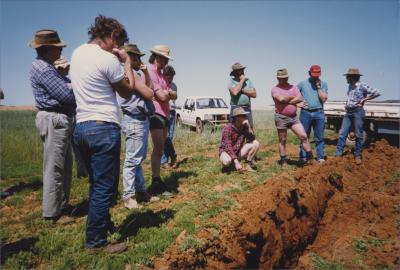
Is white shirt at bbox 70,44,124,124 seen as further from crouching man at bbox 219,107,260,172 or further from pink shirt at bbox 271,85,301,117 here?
pink shirt at bbox 271,85,301,117

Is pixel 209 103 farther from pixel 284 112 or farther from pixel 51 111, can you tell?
pixel 51 111

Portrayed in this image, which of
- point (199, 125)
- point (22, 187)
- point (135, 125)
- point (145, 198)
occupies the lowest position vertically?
point (22, 187)

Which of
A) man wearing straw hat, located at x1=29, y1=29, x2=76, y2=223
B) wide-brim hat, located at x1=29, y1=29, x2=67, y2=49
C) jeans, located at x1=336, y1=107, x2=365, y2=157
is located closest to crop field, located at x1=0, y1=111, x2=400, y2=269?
man wearing straw hat, located at x1=29, y1=29, x2=76, y2=223

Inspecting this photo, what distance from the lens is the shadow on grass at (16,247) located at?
2.89 meters

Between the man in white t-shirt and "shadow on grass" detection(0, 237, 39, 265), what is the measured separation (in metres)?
0.79

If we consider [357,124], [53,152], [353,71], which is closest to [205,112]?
[353,71]

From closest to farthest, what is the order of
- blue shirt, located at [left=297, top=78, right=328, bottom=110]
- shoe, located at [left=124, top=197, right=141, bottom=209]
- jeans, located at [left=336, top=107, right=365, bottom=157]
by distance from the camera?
shoe, located at [left=124, top=197, right=141, bottom=209], blue shirt, located at [left=297, top=78, right=328, bottom=110], jeans, located at [left=336, top=107, right=365, bottom=157]

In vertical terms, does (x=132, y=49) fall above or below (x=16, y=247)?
above

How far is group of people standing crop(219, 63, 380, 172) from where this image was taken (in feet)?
19.2

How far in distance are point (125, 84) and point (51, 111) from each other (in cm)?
142

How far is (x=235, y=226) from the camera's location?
122 inches

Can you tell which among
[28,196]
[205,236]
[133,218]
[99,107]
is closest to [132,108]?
[99,107]

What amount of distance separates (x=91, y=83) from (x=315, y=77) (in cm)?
515

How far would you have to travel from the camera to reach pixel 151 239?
10.3ft
